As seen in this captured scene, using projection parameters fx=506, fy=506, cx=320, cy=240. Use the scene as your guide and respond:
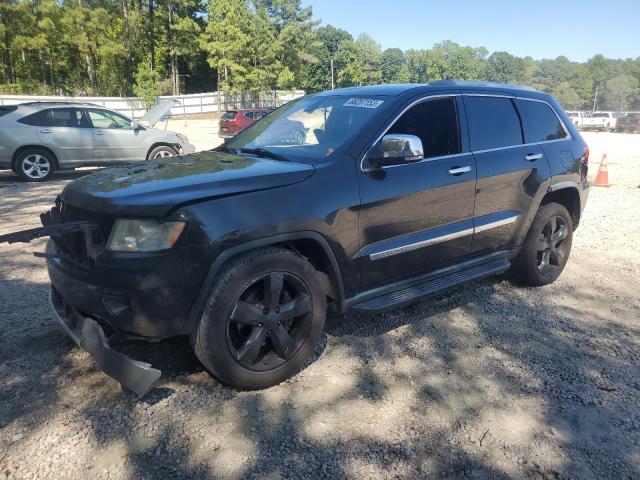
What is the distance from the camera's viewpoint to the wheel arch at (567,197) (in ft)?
15.6

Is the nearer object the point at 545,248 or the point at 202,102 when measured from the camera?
the point at 545,248

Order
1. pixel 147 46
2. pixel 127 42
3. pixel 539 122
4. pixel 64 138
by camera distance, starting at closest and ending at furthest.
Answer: pixel 539 122 < pixel 64 138 < pixel 127 42 < pixel 147 46

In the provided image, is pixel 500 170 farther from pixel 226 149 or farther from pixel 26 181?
pixel 26 181

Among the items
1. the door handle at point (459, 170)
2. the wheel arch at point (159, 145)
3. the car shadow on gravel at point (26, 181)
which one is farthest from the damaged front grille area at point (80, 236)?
the wheel arch at point (159, 145)

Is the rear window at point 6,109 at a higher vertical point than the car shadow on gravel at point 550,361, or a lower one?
higher

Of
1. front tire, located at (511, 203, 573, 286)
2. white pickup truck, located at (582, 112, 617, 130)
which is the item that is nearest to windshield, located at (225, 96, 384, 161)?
front tire, located at (511, 203, 573, 286)

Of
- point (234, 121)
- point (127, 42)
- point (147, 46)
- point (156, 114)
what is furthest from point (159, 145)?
point (147, 46)

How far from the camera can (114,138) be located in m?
11.2

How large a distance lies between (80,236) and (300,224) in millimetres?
1219

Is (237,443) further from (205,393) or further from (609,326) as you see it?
(609,326)

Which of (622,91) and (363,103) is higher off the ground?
(622,91)

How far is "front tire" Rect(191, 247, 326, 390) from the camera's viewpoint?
→ 2.73 meters

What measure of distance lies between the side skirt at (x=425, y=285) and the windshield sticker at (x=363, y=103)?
130 cm

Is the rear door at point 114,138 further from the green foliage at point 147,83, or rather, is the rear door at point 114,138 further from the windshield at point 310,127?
the green foliage at point 147,83
